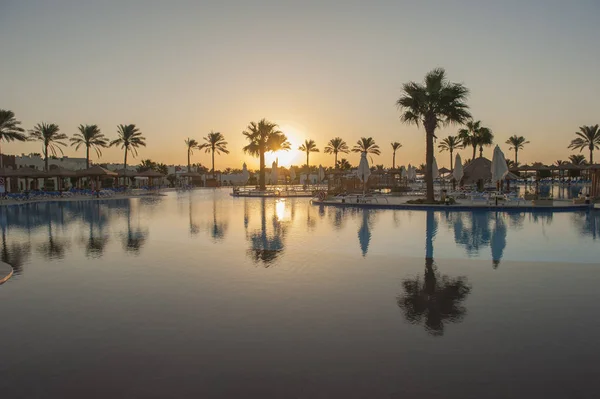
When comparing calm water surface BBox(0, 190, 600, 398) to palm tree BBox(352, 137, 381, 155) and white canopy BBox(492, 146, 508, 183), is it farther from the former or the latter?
palm tree BBox(352, 137, 381, 155)

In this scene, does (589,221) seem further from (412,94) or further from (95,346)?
(95,346)

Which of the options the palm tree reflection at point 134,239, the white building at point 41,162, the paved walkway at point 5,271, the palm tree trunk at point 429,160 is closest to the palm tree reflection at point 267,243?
the palm tree reflection at point 134,239

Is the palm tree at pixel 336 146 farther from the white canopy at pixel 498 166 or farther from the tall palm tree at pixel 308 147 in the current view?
the white canopy at pixel 498 166

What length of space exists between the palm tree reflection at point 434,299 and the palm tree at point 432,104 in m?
17.8

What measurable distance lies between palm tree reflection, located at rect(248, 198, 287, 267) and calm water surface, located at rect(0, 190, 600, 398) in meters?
0.14

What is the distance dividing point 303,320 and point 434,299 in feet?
7.54

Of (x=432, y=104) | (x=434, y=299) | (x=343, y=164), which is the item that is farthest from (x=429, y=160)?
(x=343, y=164)

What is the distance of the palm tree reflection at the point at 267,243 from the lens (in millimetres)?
10328

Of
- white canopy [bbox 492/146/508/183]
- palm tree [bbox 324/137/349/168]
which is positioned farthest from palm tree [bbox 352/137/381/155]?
white canopy [bbox 492/146/508/183]

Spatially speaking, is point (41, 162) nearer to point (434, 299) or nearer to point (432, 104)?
point (432, 104)

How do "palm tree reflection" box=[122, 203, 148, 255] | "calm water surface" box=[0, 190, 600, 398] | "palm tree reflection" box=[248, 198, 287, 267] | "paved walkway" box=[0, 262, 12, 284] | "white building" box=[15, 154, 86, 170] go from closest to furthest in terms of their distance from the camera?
"calm water surface" box=[0, 190, 600, 398] < "paved walkway" box=[0, 262, 12, 284] < "palm tree reflection" box=[248, 198, 287, 267] < "palm tree reflection" box=[122, 203, 148, 255] < "white building" box=[15, 154, 86, 170]

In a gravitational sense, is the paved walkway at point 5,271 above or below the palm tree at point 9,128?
below

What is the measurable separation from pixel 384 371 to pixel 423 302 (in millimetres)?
2475

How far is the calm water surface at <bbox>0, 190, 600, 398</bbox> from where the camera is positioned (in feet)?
13.8
